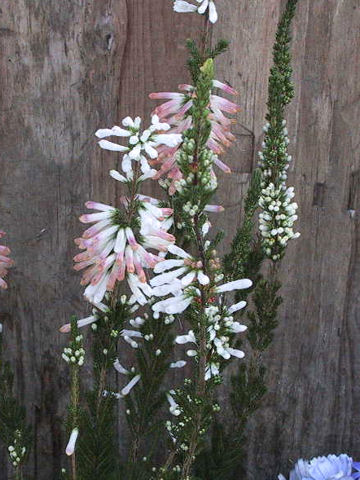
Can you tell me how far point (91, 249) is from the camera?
1.30m

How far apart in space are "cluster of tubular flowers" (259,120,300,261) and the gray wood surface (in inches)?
20.1

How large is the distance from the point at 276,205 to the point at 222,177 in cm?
59

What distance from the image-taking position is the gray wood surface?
6.68 ft

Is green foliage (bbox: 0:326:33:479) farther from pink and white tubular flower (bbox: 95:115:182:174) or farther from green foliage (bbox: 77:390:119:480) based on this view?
pink and white tubular flower (bbox: 95:115:182:174)

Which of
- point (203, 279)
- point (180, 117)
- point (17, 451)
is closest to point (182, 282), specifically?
point (203, 279)

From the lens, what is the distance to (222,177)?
217cm

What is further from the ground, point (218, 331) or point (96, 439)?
point (218, 331)

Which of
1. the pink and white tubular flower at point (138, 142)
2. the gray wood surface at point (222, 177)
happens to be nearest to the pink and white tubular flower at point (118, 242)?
the pink and white tubular flower at point (138, 142)

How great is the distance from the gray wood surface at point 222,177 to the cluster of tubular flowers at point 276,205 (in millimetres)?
512

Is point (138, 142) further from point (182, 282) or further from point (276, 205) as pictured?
point (276, 205)

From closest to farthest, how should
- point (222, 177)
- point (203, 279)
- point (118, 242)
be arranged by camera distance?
point (203, 279), point (118, 242), point (222, 177)

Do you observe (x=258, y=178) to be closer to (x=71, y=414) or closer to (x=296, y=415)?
(x=71, y=414)

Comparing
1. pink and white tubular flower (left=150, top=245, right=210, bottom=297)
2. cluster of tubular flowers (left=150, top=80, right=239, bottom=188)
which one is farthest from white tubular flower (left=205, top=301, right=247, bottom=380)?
cluster of tubular flowers (left=150, top=80, right=239, bottom=188)

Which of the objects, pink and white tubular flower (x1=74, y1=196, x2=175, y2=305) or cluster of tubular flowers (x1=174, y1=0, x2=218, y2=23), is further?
cluster of tubular flowers (x1=174, y1=0, x2=218, y2=23)
